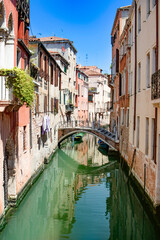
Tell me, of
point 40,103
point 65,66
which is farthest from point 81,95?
point 40,103

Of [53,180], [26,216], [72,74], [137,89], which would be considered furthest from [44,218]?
[72,74]

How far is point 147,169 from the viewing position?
372 inches

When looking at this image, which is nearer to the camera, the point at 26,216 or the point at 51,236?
the point at 51,236

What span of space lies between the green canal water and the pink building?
23064 mm

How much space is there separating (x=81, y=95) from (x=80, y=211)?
31399 mm

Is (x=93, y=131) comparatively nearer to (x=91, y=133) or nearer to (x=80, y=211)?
(x=91, y=133)

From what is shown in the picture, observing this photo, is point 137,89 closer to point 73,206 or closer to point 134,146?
point 134,146

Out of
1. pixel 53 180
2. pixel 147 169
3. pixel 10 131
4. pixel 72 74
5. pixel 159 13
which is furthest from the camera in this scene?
pixel 72 74

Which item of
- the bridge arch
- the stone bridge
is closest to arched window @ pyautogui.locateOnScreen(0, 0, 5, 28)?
the stone bridge

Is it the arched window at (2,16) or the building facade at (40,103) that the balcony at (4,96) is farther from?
the building facade at (40,103)

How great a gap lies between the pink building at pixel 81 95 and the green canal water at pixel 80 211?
23064 mm

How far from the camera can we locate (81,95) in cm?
4016

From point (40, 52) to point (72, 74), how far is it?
1808 cm

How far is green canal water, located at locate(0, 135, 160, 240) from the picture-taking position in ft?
25.2
